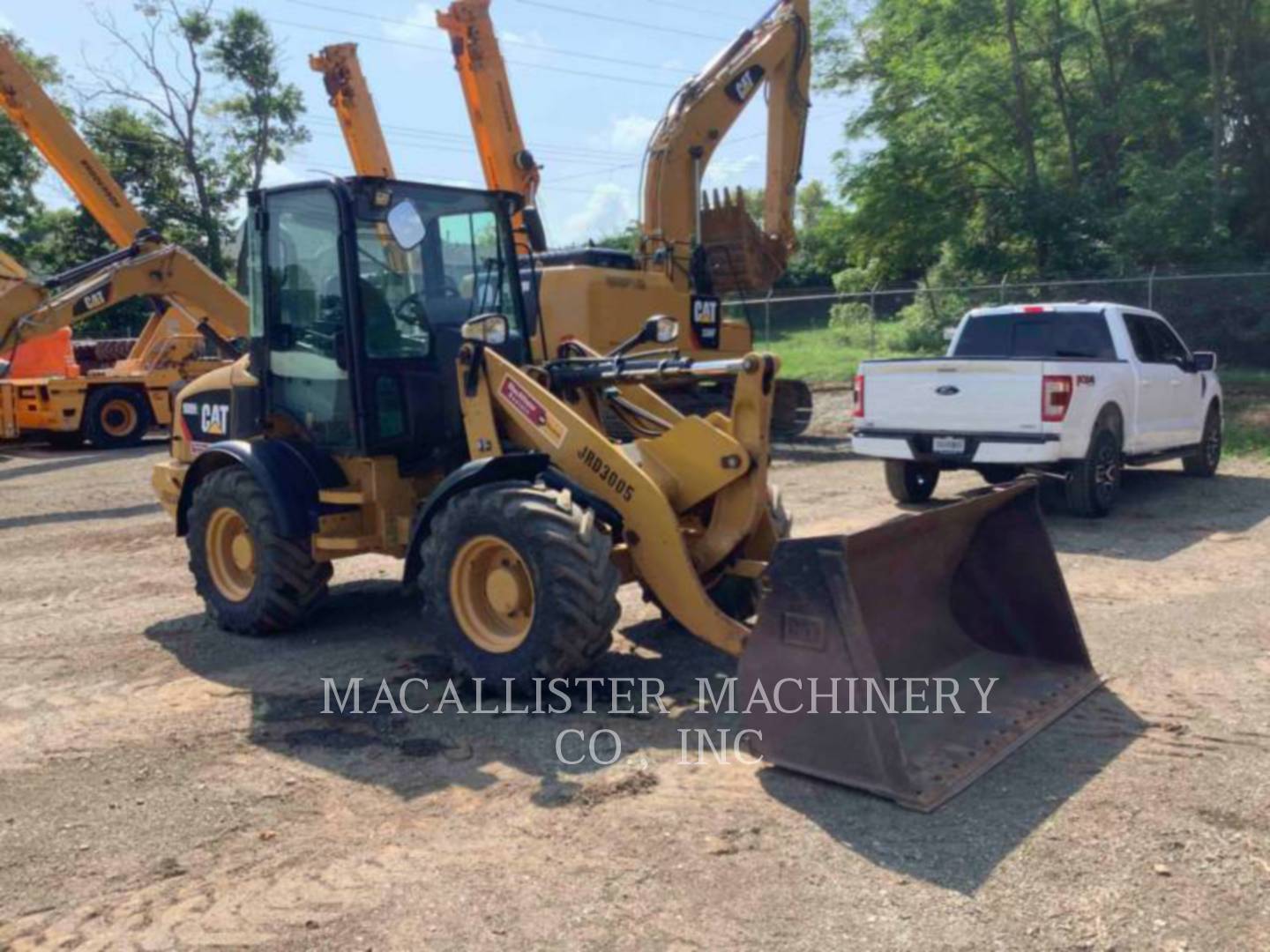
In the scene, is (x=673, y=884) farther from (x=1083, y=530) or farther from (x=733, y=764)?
(x=1083, y=530)

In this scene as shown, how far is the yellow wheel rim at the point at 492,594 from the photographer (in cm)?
553

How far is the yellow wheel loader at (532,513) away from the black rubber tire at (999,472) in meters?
4.93

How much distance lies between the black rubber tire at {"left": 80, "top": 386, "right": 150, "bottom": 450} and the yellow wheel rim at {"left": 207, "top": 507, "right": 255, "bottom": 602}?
13.5 m

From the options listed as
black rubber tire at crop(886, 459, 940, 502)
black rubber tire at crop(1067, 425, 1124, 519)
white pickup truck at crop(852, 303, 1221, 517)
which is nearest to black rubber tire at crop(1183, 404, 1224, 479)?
white pickup truck at crop(852, 303, 1221, 517)

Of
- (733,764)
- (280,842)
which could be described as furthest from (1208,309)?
(280,842)

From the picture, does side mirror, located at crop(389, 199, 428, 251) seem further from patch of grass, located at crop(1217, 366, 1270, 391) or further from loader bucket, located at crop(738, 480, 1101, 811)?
patch of grass, located at crop(1217, 366, 1270, 391)

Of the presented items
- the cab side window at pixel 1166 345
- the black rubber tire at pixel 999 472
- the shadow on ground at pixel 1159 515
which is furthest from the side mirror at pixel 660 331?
the cab side window at pixel 1166 345

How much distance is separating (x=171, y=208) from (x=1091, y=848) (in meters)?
41.2

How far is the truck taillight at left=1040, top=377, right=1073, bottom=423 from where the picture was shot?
980 centimetres

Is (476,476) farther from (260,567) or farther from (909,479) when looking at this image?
(909,479)

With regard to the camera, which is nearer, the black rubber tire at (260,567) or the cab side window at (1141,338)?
the black rubber tire at (260,567)

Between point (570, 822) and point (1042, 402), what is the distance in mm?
6925

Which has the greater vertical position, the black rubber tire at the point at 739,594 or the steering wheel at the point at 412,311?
the steering wheel at the point at 412,311

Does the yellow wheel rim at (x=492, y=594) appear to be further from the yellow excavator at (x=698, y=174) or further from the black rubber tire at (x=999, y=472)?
the yellow excavator at (x=698, y=174)
